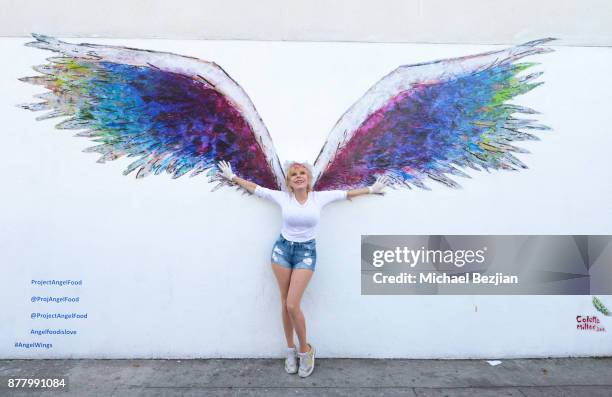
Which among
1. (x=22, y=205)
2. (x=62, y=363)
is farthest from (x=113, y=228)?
(x=62, y=363)

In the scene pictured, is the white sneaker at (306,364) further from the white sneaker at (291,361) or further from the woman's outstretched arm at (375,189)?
the woman's outstretched arm at (375,189)

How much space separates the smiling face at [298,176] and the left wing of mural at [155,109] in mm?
338

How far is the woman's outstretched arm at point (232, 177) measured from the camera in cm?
358

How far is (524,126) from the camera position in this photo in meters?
3.77

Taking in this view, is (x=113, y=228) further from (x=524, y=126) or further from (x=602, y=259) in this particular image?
(x=602, y=259)

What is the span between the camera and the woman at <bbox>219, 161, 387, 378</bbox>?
3.38 meters

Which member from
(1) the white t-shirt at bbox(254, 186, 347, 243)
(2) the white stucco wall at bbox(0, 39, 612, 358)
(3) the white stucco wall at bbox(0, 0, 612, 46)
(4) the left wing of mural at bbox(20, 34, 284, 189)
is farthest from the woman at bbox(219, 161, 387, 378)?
(3) the white stucco wall at bbox(0, 0, 612, 46)

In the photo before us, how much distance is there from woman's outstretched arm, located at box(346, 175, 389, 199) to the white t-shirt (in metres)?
0.08

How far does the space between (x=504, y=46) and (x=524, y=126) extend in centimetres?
84

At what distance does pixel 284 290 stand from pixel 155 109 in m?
2.20

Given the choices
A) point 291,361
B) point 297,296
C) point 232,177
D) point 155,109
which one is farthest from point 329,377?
point 155,109

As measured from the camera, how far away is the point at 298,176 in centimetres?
338

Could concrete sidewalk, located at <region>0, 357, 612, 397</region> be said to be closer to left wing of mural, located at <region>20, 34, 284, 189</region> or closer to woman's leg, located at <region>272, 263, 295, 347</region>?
woman's leg, located at <region>272, 263, 295, 347</region>

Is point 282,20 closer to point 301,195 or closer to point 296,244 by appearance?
point 301,195
